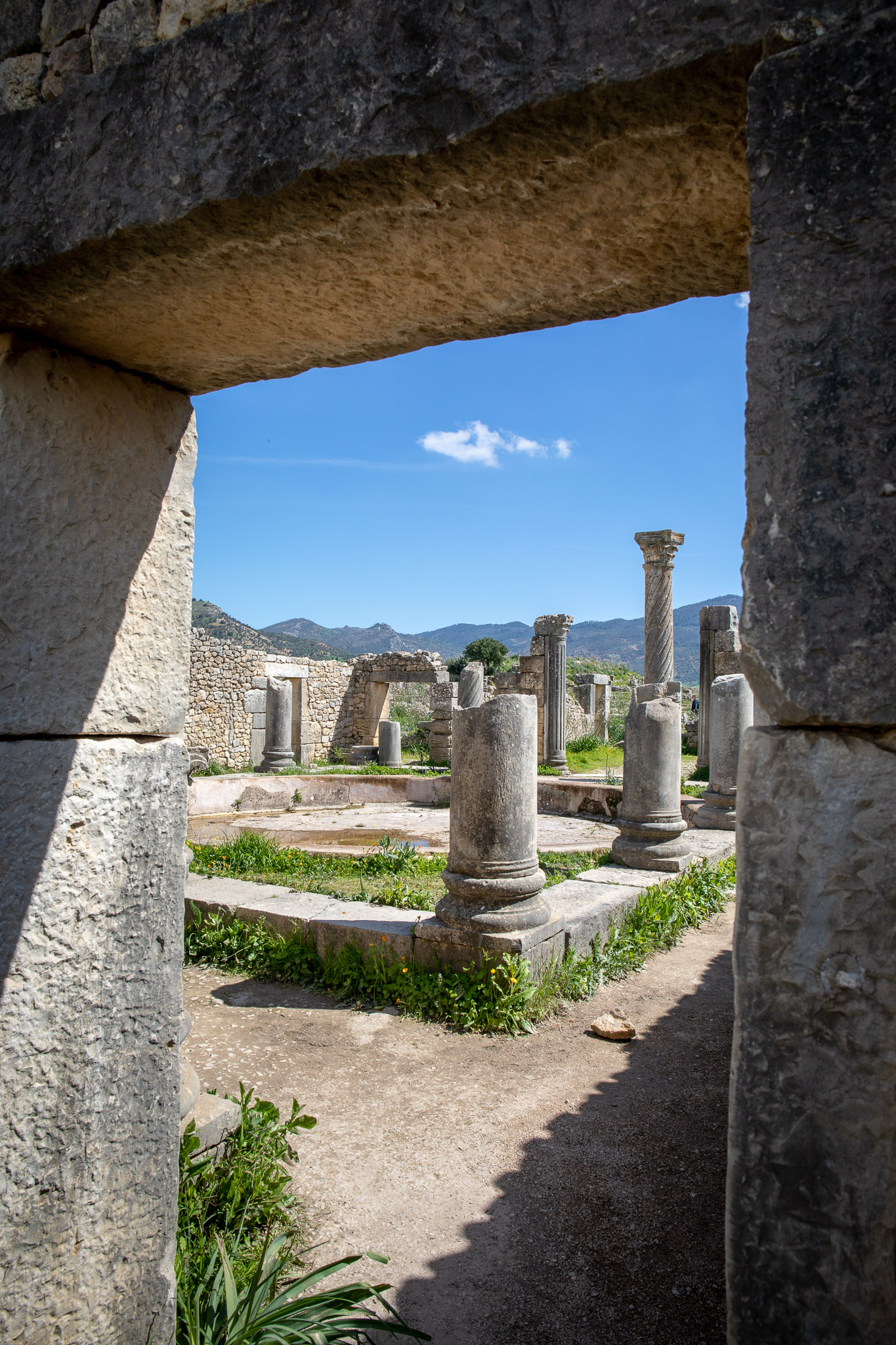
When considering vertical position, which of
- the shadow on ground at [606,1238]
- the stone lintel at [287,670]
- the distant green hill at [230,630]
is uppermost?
the distant green hill at [230,630]

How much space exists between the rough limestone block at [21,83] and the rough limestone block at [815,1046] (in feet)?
6.69

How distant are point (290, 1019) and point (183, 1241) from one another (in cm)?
238

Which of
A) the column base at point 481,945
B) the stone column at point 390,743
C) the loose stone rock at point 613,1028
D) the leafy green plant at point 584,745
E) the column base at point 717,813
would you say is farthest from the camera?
the leafy green plant at point 584,745

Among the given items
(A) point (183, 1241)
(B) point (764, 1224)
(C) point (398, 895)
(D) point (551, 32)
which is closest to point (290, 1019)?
(C) point (398, 895)

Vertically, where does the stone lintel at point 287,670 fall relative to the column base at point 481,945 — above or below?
above

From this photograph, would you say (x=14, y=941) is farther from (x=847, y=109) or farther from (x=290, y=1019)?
(x=290, y=1019)

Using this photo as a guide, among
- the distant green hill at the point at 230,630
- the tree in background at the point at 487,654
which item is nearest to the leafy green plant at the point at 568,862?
the tree in background at the point at 487,654

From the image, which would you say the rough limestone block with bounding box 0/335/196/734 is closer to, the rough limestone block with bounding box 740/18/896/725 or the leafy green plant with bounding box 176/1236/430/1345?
the rough limestone block with bounding box 740/18/896/725

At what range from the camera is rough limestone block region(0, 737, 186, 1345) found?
1701 mm

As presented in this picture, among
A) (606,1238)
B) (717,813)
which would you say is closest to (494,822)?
(606,1238)

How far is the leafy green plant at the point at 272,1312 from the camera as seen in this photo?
2.05m

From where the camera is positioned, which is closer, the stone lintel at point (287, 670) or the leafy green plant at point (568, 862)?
the leafy green plant at point (568, 862)

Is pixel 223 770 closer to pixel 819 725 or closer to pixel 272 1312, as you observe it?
pixel 272 1312

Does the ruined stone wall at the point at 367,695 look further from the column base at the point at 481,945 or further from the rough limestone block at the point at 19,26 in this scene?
the rough limestone block at the point at 19,26
